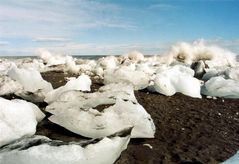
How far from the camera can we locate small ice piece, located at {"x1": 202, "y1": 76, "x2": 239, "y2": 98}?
14.2 ft

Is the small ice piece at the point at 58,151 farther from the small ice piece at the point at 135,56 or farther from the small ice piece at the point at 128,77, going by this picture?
the small ice piece at the point at 135,56

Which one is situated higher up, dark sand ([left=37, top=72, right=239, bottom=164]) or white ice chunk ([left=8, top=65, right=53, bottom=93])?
white ice chunk ([left=8, top=65, right=53, bottom=93])

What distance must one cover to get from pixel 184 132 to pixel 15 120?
112cm

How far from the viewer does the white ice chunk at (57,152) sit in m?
1.94

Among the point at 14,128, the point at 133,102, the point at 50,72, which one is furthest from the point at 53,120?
the point at 50,72

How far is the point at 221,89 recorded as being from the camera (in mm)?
4336

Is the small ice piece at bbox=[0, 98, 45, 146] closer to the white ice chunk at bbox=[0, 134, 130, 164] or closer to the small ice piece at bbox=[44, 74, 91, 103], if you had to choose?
the white ice chunk at bbox=[0, 134, 130, 164]

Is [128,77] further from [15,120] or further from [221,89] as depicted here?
[15,120]

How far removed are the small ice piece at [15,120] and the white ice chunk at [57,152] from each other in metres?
0.19

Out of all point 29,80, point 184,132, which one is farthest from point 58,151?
point 29,80

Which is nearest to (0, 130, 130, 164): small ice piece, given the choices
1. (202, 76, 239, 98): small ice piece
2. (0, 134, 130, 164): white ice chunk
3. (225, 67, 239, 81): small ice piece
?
(0, 134, 130, 164): white ice chunk

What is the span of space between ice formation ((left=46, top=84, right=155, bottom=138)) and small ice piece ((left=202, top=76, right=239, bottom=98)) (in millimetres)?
1791

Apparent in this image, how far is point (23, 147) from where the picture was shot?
6.56 ft

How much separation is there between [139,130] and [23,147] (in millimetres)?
782
